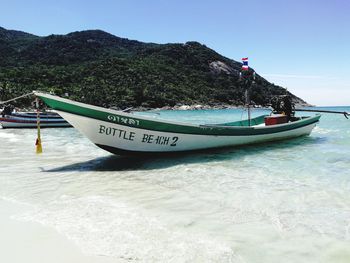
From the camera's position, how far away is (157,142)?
9938 millimetres

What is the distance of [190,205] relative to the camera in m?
5.52

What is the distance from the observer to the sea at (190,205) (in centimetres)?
381

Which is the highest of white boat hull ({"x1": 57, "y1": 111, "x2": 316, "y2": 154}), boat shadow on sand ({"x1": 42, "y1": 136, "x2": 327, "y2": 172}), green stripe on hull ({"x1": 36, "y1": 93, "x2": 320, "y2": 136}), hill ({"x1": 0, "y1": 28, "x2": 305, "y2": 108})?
hill ({"x1": 0, "y1": 28, "x2": 305, "y2": 108})

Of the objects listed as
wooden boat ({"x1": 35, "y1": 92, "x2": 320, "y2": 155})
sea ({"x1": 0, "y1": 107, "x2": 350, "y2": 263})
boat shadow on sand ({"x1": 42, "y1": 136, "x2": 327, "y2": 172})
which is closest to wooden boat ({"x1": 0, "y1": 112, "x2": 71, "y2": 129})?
sea ({"x1": 0, "y1": 107, "x2": 350, "y2": 263})

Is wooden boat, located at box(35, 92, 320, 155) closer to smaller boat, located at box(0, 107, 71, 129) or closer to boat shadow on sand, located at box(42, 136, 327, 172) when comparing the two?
boat shadow on sand, located at box(42, 136, 327, 172)

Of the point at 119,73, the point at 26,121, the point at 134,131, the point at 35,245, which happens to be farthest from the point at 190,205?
the point at 119,73

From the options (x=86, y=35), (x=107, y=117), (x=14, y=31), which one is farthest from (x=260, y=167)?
(x=14, y=31)

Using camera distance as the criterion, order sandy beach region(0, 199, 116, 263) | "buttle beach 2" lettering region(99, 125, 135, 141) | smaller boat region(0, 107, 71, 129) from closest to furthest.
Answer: sandy beach region(0, 199, 116, 263) → "buttle beach 2" lettering region(99, 125, 135, 141) → smaller boat region(0, 107, 71, 129)

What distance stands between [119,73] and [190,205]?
90482 mm

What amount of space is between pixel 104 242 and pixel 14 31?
657 feet

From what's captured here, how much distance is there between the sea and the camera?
12.5ft

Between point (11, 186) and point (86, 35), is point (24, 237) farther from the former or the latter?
point (86, 35)

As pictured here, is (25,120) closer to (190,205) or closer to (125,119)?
(125,119)

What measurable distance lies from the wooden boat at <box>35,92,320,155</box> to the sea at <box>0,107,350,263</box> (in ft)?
1.84
